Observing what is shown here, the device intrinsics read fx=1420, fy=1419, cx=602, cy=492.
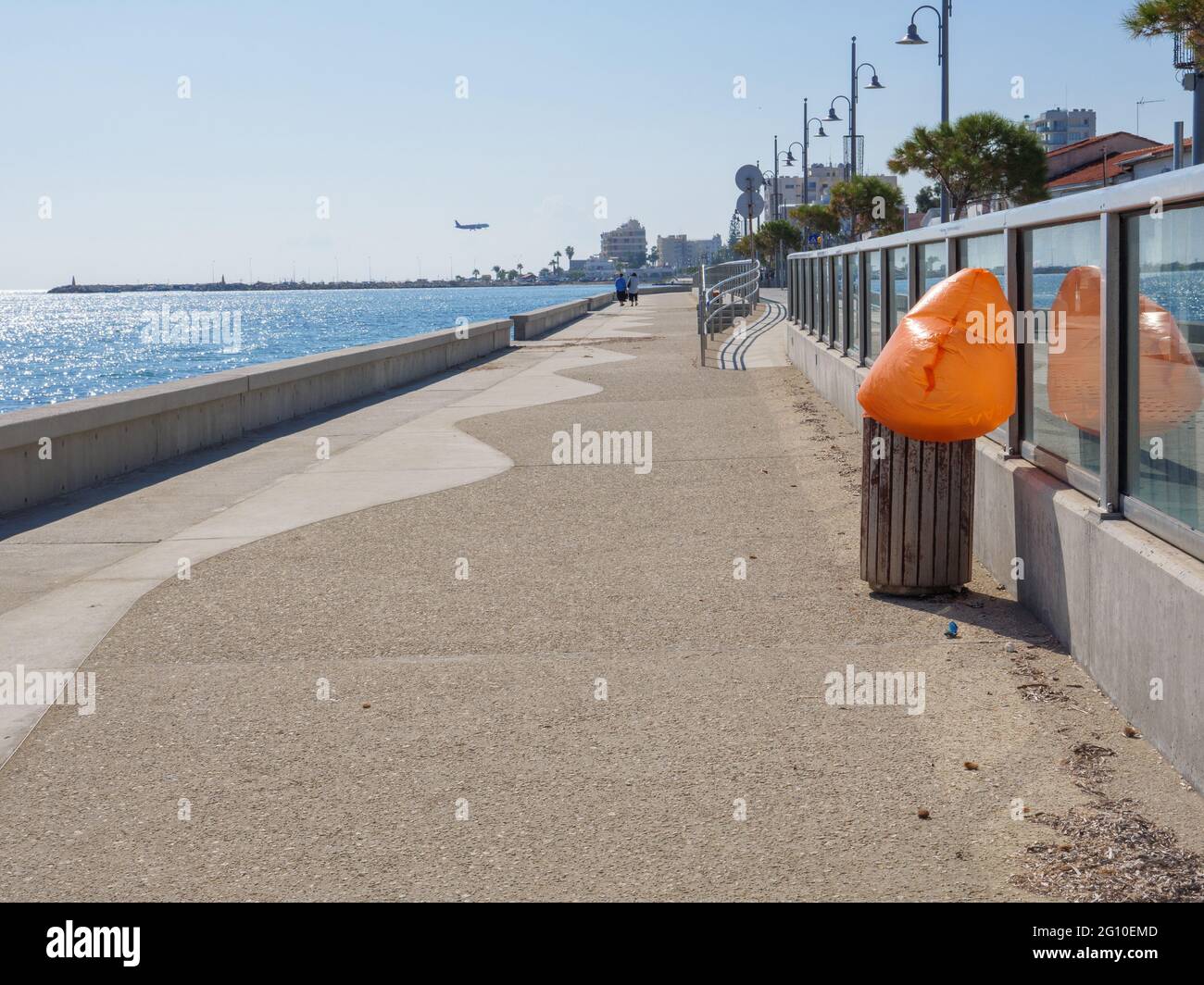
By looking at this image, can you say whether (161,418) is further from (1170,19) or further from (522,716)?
(1170,19)

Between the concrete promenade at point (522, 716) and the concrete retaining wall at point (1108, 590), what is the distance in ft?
0.48

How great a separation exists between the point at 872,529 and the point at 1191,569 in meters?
2.73

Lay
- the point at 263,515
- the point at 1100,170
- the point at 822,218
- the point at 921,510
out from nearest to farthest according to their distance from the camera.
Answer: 1. the point at 921,510
2. the point at 263,515
3. the point at 822,218
4. the point at 1100,170

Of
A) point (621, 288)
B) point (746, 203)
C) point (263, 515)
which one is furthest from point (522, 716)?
point (621, 288)

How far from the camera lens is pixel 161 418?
531 inches

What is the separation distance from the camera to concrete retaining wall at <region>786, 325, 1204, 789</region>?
4.68 m

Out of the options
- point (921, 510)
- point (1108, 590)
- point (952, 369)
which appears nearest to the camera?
point (1108, 590)

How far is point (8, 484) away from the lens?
1059 centimetres

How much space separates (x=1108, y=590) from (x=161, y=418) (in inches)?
397

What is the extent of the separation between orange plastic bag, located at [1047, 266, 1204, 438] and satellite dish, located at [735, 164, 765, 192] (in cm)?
3882

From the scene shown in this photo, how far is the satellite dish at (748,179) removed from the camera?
44.7 meters

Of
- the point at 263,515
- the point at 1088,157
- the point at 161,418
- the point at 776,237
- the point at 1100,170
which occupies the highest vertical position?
the point at 1088,157

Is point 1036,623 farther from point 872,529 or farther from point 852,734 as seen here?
point 852,734

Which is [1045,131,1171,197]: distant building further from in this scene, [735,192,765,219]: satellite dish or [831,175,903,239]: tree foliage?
[735,192,765,219]: satellite dish
